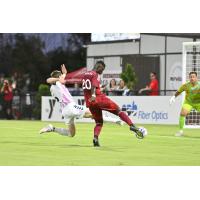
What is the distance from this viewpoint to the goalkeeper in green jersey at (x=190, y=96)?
2267 centimetres

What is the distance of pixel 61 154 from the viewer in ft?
52.9

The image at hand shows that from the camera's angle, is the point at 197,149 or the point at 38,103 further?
the point at 38,103

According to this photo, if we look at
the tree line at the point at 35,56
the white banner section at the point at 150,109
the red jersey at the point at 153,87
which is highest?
the tree line at the point at 35,56

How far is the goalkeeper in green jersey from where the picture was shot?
2267 cm

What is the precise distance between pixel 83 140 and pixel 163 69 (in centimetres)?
2148

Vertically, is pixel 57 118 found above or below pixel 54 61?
below

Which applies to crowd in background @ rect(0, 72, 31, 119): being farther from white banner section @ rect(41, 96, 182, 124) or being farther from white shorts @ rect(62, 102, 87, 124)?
white shorts @ rect(62, 102, 87, 124)

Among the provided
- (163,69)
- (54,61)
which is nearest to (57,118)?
(163,69)

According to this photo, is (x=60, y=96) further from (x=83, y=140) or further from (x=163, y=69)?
(x=163, y=69)

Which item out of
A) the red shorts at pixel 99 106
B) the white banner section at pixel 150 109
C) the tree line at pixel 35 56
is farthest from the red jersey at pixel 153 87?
the tree line at pixel 35 56

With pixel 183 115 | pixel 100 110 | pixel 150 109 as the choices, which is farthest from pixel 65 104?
pixel 150 109

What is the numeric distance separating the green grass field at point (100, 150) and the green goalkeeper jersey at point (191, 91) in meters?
1.06

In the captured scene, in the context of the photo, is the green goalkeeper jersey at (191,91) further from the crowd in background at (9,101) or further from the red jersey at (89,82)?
the crowd in background at (9,101)
